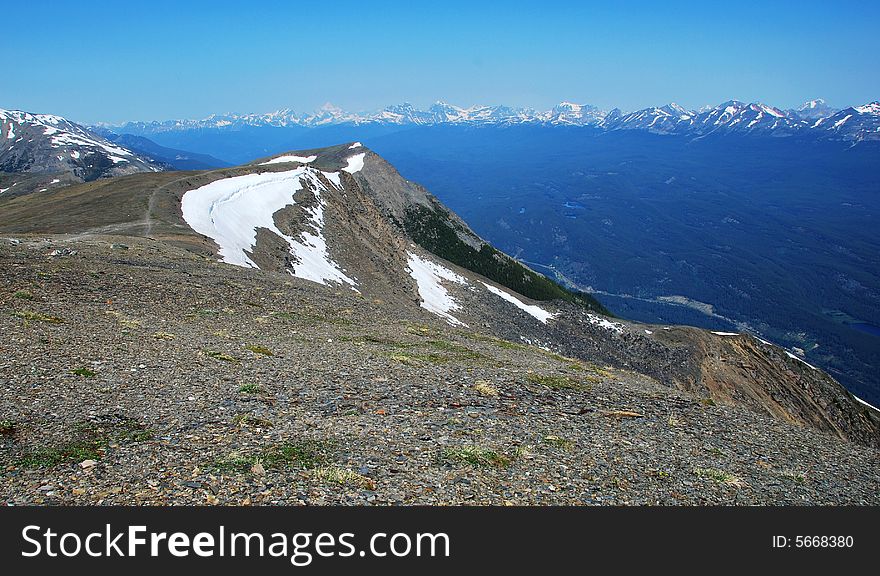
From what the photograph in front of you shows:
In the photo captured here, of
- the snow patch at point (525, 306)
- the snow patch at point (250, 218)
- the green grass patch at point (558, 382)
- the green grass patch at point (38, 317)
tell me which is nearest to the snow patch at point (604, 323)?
the snow patch at point (525, 306)

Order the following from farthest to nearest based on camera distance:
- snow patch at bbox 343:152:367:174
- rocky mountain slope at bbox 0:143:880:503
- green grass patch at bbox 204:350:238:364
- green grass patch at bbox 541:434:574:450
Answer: snow patch at bbox 343:152:367:174, green grass patch at bbox 204:350:238:364, green grass patch at bbox 541:434:574:450, rocky mountain slope at bbox 0:143:880:503

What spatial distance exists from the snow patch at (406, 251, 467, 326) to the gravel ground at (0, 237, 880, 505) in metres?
36.0

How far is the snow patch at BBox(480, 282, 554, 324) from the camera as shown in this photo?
244 feet

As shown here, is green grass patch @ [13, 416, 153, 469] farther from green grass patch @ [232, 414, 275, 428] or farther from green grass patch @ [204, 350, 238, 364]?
green grass patch @ [204, 350, 238, 364]

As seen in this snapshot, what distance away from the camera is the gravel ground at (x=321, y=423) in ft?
34.5

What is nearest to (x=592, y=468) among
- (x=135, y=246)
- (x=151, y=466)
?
(x=151, y=466)

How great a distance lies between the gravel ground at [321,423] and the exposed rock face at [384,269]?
2113 centimetres

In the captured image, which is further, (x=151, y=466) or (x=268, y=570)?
(x=151, y=466)

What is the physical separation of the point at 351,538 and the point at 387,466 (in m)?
3.41

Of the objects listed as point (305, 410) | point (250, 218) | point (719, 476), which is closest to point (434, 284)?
point (250, 218)

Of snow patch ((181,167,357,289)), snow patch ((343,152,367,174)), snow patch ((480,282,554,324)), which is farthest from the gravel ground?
snow patch ((343,152,367,174))

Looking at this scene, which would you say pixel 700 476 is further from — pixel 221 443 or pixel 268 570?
pixel 221 443

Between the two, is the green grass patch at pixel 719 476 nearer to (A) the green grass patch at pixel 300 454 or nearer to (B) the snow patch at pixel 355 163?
(A) the green grass patch at pixel 300 454

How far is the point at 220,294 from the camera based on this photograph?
28.0 meters
